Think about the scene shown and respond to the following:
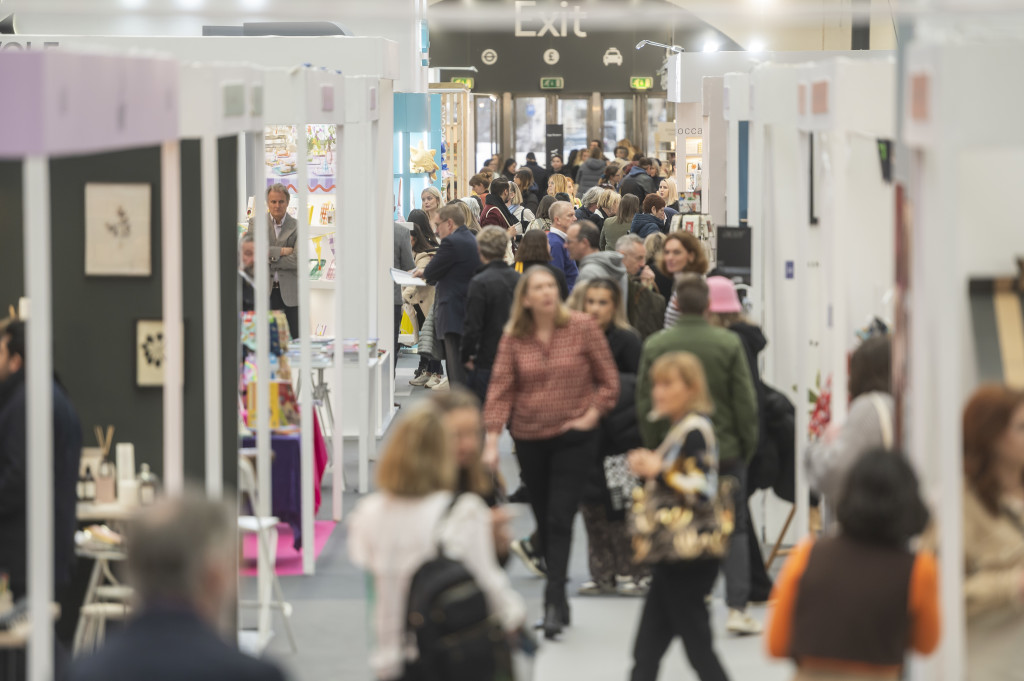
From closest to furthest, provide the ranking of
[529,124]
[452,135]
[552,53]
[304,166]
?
[304,166]
[452,135]
[552,53]
[529,124]

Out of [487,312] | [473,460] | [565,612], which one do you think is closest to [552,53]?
[487,312]

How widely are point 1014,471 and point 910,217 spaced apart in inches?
26.3

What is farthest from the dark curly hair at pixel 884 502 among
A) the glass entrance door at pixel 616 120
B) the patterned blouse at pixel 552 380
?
the glass entrance door at pixel 616 120

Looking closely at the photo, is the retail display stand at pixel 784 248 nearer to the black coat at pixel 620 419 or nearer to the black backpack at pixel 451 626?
the black coat at pixel 620 419

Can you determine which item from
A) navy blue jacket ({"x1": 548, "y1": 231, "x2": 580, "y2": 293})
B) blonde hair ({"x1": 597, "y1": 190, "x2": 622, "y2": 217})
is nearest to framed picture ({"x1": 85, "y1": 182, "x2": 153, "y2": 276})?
navy blue jacket ({"x1": 548, "y1": 231, "x2": 580, "y2": 293})

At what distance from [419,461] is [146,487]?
6.64 ft

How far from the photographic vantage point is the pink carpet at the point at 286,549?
22.6 feet

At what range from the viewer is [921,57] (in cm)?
345

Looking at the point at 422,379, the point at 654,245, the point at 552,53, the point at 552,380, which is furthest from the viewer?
the point at 552,53

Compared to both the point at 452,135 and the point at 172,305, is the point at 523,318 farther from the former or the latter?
the point at 452,135

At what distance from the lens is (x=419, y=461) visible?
11.3ft

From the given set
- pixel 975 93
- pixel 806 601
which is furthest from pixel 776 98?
pixel 806 601

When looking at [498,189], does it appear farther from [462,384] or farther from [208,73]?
[208,73]

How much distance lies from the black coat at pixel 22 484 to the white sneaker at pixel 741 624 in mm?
2567
